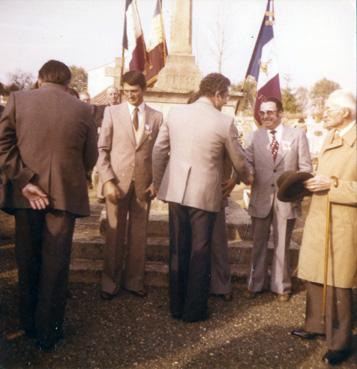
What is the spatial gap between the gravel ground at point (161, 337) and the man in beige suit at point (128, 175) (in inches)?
12.1

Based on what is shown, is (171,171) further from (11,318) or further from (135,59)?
(135,59)

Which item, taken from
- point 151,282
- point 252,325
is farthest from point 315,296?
point 151,282

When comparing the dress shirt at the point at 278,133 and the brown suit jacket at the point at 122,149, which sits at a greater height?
the dress shirt at the point at 278,133

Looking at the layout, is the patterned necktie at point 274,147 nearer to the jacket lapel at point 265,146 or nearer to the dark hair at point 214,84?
the jacket lapel at point 265,146

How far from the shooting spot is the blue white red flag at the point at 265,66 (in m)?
4.89

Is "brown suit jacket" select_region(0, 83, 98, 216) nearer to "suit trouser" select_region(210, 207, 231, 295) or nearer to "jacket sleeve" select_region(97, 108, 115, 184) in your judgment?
"jacket sleeve" select_region(97, 108, 115, 184)

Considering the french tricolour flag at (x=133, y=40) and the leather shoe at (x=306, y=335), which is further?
the french tricolour flag at (x=133, y=40)

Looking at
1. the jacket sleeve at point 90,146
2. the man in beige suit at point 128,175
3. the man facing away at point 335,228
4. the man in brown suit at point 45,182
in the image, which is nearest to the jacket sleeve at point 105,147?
the man in beige suit at point 128,175

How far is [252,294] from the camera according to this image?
4141mm

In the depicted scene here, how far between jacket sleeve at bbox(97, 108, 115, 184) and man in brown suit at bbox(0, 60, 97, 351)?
676 millimetres

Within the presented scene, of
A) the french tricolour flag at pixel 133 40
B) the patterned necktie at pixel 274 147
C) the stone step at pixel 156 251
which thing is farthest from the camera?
the french tricolour flag at pixel 133 40

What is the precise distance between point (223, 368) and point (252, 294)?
132cm


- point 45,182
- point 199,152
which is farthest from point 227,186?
point 45,182

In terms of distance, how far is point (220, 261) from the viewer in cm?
406
